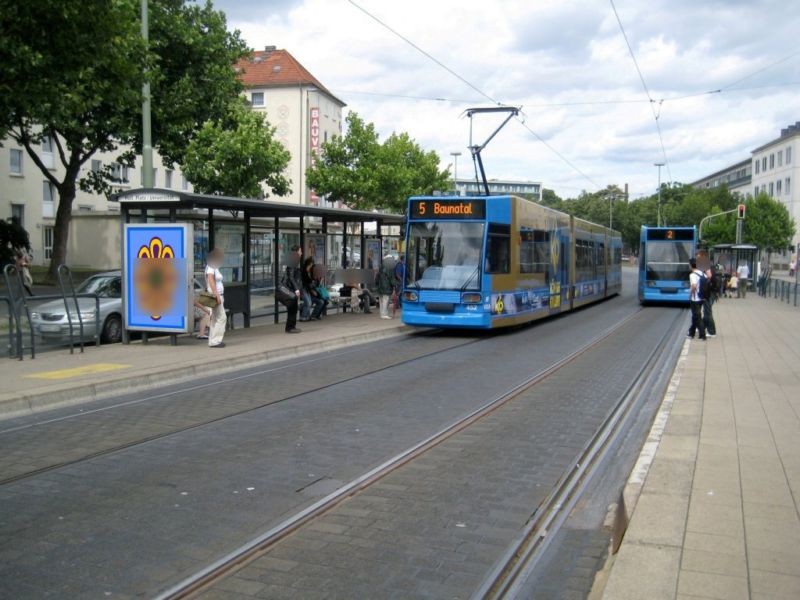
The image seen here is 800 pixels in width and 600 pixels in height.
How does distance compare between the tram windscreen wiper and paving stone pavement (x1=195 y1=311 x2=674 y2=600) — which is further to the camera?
the tram windscreen wiper

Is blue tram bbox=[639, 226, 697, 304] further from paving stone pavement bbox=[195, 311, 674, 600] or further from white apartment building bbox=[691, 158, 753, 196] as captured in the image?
white apartment building bbox=[691, 158, 753, 196]

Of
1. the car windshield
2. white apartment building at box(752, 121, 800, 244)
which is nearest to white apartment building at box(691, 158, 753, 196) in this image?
white apartment building at box(752, 121, 800, 244)

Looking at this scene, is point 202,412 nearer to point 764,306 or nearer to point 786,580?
point 786,580

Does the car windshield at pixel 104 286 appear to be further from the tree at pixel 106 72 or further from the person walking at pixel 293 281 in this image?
the tree at pixel 106 72

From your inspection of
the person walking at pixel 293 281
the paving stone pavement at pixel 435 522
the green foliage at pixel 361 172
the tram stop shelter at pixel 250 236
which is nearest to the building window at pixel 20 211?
the green foliage at pixel 361 172

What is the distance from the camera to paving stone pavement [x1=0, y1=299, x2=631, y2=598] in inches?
183

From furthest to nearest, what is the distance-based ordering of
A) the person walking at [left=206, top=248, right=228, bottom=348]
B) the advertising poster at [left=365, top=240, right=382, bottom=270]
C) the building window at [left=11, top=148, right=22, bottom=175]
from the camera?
the building window at [left=11, top=148, right=22, bottom=175], the advertising poster at [left=365, top=240, right=382, bottom=270], the person walking at [left=206, top=248, right=228, bottom=348]

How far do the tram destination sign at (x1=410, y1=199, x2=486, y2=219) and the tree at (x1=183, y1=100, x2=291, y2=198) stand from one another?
13543mm

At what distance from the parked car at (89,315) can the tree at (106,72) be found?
3802mm

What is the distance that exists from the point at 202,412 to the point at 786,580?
6.62 meters

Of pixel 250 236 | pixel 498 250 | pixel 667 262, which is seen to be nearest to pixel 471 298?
pixel 498 250

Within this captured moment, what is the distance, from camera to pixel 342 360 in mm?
14086

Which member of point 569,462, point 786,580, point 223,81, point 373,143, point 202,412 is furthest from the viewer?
point 373,143

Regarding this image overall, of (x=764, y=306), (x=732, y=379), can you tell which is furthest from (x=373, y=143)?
(x=732, y=379)
